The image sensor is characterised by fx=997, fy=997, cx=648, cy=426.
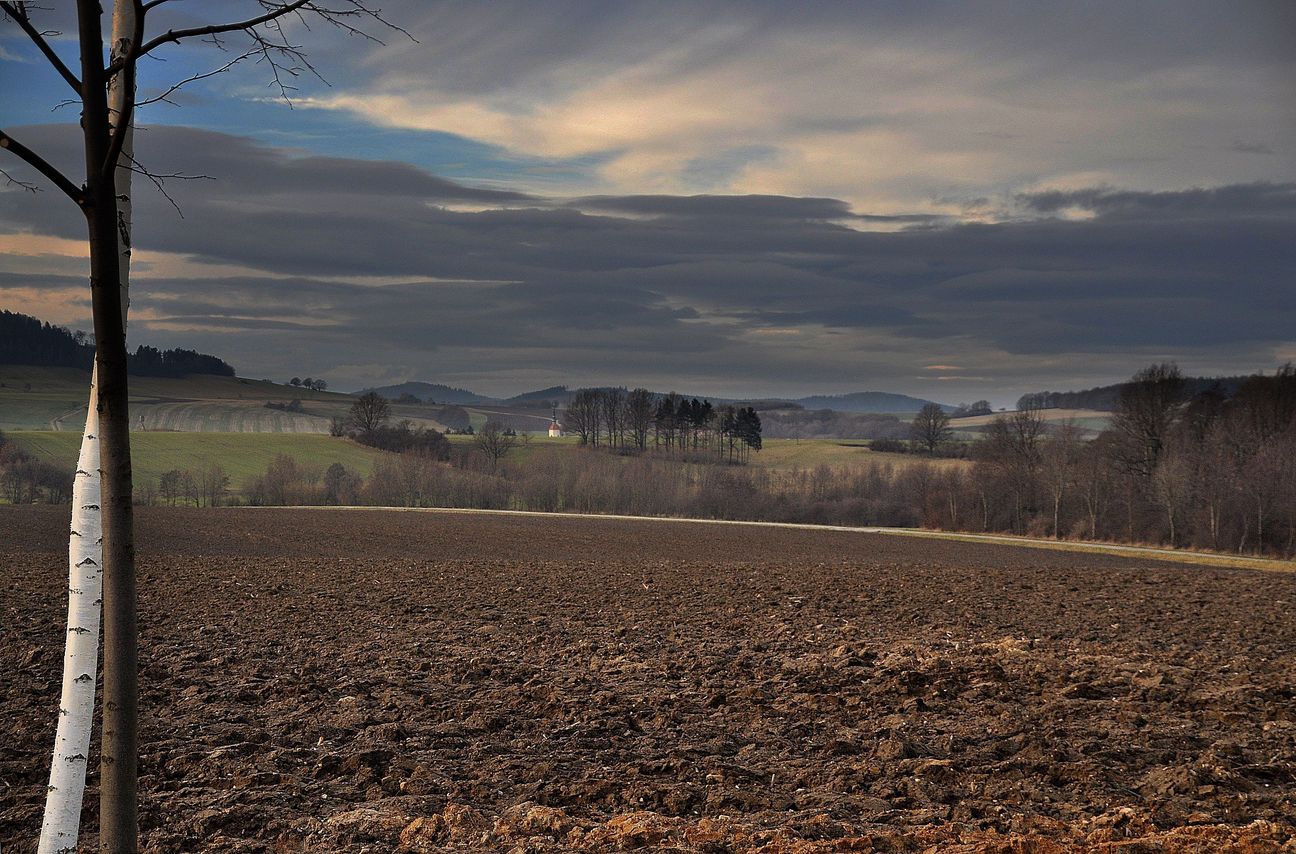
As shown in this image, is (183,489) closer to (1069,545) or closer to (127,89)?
(1069,545)

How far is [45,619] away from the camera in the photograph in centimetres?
1872

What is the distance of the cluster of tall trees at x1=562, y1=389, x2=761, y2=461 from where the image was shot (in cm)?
13625

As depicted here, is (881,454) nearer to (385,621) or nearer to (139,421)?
(139,421)

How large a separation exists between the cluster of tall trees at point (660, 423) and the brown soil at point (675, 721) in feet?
359

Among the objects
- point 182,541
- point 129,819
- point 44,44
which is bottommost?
point 182,541

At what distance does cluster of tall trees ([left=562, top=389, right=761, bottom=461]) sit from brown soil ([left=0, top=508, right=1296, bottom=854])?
10936 centimetres

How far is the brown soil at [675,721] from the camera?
8.27 m

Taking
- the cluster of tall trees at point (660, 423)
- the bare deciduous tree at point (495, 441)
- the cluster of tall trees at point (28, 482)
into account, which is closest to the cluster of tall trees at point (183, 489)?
the cluster of tall trees at point (28, 482)

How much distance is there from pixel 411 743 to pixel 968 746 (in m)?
6.05

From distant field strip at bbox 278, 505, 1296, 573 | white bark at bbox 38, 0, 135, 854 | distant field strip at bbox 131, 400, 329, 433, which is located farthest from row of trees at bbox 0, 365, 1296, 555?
white bark at bbox 38, 0, 135, 854

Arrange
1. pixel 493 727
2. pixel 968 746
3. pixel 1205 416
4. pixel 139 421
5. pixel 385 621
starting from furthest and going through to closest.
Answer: pixel 139 421 → pixel 1205 416 → pixel 385 621 → pixel 493 727 → pixel 968 746

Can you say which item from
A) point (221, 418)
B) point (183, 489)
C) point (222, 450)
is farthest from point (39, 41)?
point (221, 418)

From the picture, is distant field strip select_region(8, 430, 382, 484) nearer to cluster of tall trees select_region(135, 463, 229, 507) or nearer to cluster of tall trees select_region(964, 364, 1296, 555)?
cluster of tall trees select_region(135, 463, 229, 507)

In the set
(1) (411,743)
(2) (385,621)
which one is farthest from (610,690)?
→ (2) (385,621)
